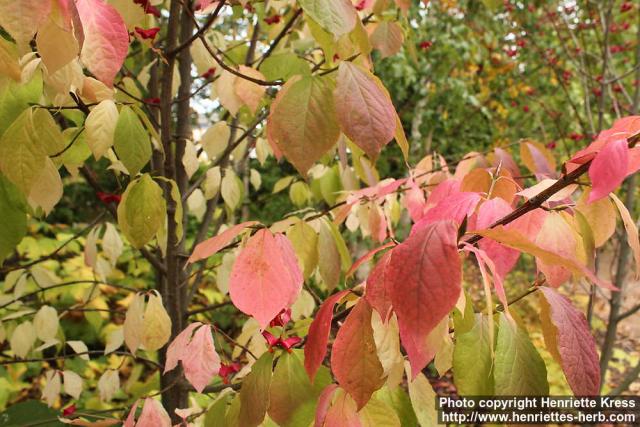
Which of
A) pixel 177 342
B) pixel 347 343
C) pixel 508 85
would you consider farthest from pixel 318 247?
pixel 508 85

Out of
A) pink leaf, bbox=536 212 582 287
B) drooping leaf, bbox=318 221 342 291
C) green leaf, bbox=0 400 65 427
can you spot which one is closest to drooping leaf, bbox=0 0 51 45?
pink leaf, bbox=536 212 582 287

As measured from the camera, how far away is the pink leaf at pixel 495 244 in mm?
618

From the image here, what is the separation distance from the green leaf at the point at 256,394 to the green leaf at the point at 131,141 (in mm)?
386

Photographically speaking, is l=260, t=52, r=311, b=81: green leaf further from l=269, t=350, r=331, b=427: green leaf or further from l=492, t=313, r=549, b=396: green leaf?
l=492, t=313, r=549, b=396: green leaf

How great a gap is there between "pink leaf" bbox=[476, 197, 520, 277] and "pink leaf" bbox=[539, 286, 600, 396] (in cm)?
6

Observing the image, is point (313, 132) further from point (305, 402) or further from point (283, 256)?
point (305, 402)

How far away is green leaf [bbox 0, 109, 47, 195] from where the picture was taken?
709mm

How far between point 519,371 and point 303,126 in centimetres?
33

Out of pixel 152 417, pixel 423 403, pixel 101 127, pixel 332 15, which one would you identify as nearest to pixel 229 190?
pixel 101 127

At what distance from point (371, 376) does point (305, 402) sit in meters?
0.16

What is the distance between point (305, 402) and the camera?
677 mm

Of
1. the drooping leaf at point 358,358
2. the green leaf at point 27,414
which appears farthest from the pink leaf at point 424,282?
the green leaf at point 27,414

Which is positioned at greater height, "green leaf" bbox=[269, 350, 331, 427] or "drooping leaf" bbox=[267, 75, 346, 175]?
"drooping leaf" bbox=[267, 75, 346, 175]

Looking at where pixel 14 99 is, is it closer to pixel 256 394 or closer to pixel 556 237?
pixel 256 394
